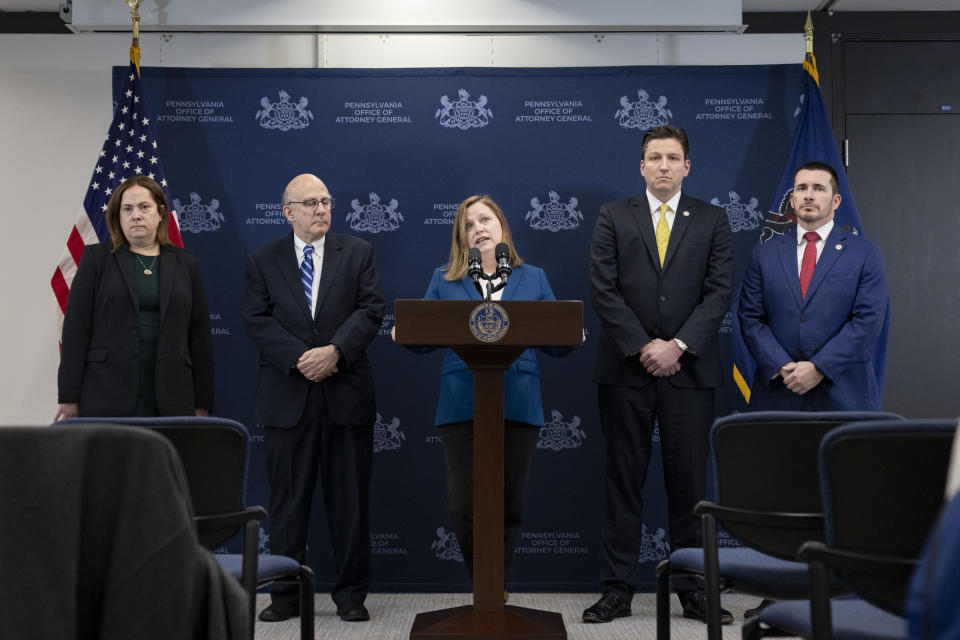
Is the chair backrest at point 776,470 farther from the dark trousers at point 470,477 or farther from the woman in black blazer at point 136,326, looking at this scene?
the woman in black blazer at point 136,326

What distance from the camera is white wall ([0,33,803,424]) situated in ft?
17.9

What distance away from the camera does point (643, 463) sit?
434 centimetres

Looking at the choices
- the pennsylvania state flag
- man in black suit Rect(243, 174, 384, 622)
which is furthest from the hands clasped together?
the pennsylvania state flag

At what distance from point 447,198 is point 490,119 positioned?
485 mm

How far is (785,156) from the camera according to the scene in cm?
521

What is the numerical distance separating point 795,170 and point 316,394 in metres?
2.67

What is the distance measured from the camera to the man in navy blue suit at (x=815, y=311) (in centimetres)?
423

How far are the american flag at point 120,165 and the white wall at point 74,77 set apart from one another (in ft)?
1.47

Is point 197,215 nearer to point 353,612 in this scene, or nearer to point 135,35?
point 135,35

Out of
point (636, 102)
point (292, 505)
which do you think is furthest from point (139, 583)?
point (636, 102)

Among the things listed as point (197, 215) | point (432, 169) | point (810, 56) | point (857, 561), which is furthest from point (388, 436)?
point (857, 561)

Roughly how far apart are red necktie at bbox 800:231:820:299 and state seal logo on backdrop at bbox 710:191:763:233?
70 cm

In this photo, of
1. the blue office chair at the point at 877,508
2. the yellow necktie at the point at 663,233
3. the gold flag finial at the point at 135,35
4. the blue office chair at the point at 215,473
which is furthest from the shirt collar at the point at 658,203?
the gold flag finial at the point at 135,35

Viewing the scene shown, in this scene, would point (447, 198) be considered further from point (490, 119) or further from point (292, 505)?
point (292, 505)
